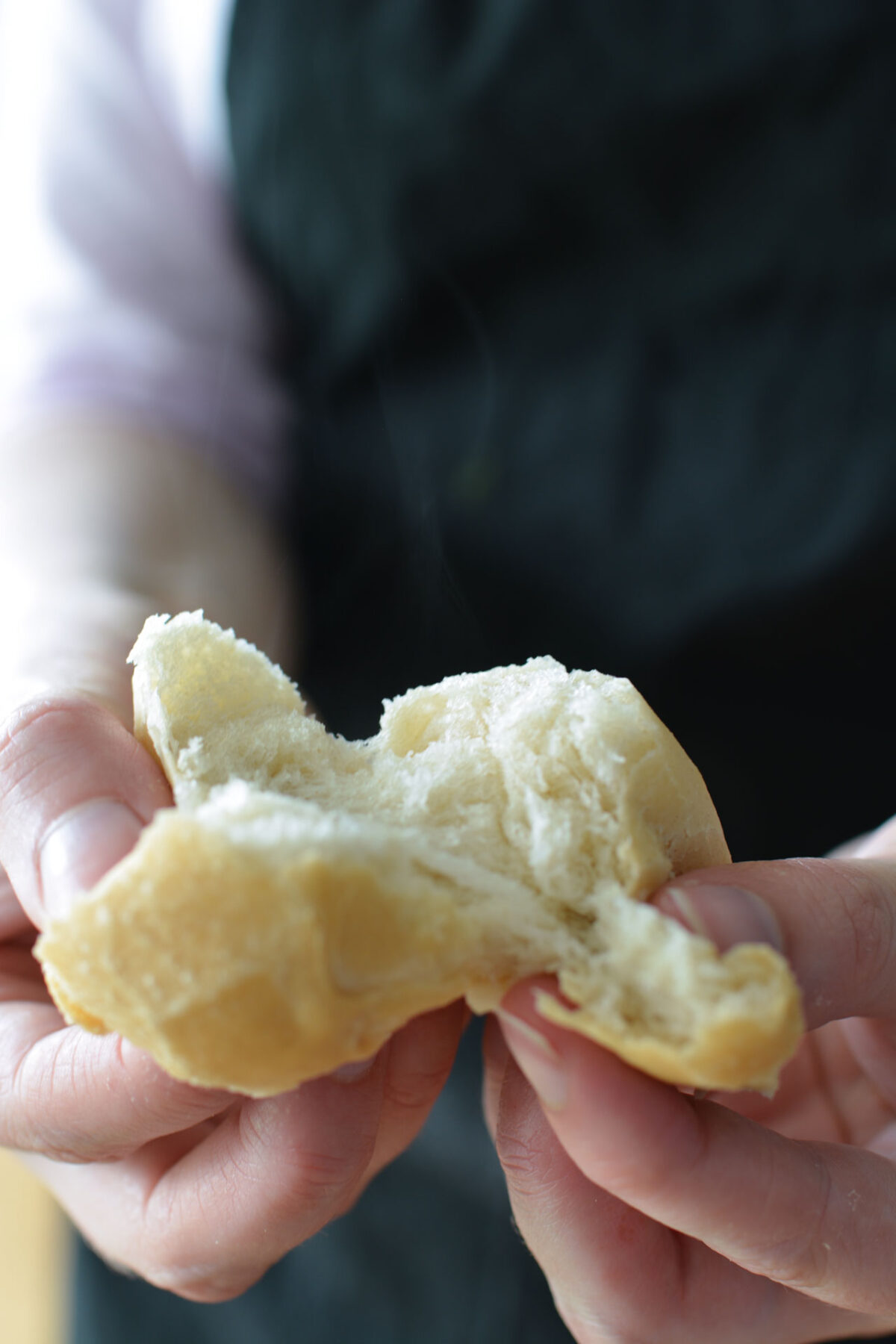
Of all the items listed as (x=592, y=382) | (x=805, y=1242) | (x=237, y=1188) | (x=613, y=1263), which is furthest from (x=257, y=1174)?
(x=592, y=382)

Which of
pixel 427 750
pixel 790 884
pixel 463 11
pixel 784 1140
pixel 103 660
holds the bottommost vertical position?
pixel 784 1140

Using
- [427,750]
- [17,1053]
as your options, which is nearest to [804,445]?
[427,750]

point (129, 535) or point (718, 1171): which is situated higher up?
point (129, 535)

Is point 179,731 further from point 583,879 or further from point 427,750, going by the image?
point 583,879

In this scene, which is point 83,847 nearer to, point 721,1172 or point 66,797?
point 66,797

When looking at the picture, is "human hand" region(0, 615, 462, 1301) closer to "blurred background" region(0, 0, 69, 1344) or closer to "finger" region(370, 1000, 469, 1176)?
"finger" region(370, 1000, 469, 1176)
